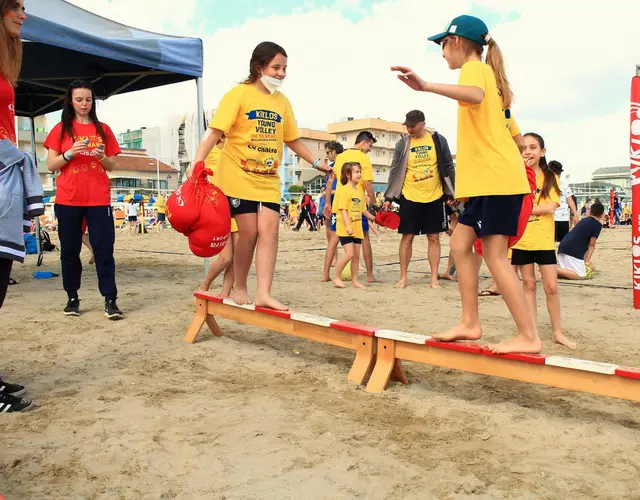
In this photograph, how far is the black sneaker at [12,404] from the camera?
2886 mm

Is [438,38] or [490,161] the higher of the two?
[438,38]

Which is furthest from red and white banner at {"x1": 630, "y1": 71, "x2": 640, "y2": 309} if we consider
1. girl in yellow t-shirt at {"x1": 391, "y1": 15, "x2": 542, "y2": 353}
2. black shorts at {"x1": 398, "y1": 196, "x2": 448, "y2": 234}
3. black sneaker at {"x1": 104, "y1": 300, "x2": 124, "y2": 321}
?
black sneaker at {"x1": 104, "y1": 300, "x2": 124, "y2": 321}

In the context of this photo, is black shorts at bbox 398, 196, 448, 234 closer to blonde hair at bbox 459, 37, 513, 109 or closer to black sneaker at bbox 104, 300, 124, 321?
black sneaker at bbox 104, 300, 124, 321

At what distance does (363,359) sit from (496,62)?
1.83m

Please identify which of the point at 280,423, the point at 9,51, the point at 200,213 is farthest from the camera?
the point at 200,213

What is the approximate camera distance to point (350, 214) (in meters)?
7.12

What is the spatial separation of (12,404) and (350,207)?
484 centimetres

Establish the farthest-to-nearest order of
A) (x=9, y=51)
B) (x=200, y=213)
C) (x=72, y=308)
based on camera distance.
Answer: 1. (x=72, y=308)
2. (x=200, y=213)
3. (x=9, y=51)

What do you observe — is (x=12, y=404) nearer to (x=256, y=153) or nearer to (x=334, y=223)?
(x=256, y=153)

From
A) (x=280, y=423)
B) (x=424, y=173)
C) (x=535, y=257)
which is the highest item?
(x=424, y=173)

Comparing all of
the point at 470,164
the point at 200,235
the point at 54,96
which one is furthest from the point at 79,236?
the point at 54,96

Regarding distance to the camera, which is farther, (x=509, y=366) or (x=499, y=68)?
(x=499, y=68)

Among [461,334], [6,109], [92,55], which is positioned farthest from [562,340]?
[92,55]

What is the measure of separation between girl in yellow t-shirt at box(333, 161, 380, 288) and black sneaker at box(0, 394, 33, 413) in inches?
175
